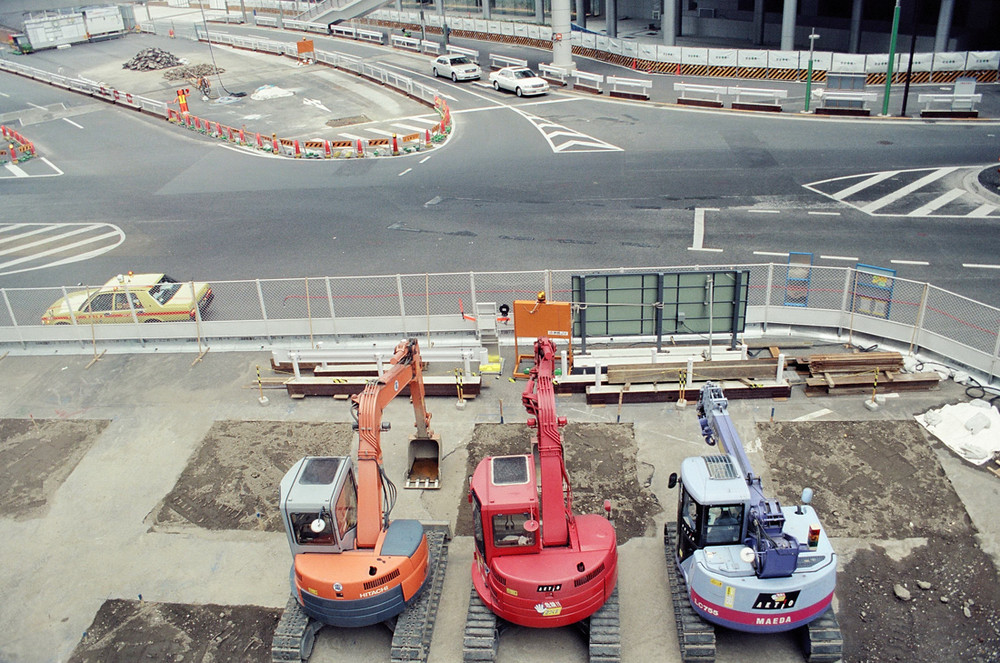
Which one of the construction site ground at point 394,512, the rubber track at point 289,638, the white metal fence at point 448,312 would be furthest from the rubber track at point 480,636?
the white metal fence at point 448,312

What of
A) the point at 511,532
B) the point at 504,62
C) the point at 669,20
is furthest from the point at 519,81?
the point at 511,532

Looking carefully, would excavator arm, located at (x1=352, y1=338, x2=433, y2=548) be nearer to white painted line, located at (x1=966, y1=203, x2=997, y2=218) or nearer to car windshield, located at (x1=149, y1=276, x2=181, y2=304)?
car windshield, located at (x1=149, y1=276, x2=181, y2=304)

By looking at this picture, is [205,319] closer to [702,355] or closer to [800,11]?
[702,355]

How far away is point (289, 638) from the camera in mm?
12242

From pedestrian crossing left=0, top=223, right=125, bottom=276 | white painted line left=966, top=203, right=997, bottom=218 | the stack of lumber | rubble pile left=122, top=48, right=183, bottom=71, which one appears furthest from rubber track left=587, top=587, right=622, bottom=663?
rubble pile left=122, top=48, right=183, bottom=71

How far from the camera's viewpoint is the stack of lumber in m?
17.6

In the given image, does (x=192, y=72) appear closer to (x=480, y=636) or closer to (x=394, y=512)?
(x=394, y=512)

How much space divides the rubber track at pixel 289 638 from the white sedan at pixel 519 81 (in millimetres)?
35561

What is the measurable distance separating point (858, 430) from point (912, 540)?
3.25 m

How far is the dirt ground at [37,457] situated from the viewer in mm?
16516

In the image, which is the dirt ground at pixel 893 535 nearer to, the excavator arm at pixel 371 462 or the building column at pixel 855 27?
the excavator arm at pixel 371 462

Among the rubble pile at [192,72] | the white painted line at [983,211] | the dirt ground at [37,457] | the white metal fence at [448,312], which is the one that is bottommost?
the dirt ground at [37,457]

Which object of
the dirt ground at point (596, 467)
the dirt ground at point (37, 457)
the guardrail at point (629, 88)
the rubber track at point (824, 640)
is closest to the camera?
the rubber track at point (824, 640)

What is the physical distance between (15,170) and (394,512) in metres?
32.7
